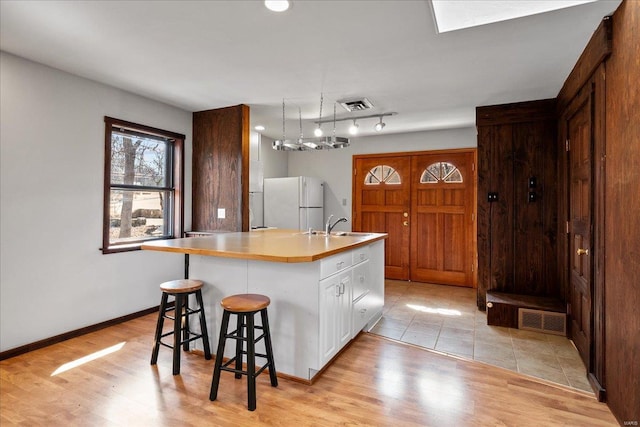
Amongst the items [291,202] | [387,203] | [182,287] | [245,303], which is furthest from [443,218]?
[182,287]

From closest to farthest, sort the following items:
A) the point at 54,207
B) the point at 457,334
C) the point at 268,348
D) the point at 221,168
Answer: the point at 268,348 < the point at 54,207 < the point at 457,334 < the point at 221,168

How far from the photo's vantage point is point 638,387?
160cm

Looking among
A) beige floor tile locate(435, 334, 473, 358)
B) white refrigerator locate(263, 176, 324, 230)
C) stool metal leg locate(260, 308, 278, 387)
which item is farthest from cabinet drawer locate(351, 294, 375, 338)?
white refrigerator locate(263, 176, 324, 230)

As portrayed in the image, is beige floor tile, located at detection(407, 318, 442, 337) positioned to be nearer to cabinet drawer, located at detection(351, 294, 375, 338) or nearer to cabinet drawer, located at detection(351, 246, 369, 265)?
cabinet drawer, located at detection(351, 294, 375, 338)

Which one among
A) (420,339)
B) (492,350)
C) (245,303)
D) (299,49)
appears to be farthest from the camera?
(420,339)

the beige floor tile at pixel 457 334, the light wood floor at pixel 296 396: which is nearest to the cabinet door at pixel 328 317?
the light wood floor at pixel 296 396

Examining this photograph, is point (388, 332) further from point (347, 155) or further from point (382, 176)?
point (347, 155)

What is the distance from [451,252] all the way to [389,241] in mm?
983

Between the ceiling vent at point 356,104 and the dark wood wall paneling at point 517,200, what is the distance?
133 cm

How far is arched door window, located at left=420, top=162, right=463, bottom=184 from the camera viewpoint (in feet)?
16.7

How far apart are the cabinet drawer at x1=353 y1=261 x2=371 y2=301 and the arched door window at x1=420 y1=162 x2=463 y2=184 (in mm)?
2669

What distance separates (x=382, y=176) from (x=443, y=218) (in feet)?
3.95

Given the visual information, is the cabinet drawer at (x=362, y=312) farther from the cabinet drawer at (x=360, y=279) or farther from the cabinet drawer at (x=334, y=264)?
the cabinet drawer at (x=334, y=264)

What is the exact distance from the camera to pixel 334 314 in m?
2.42
